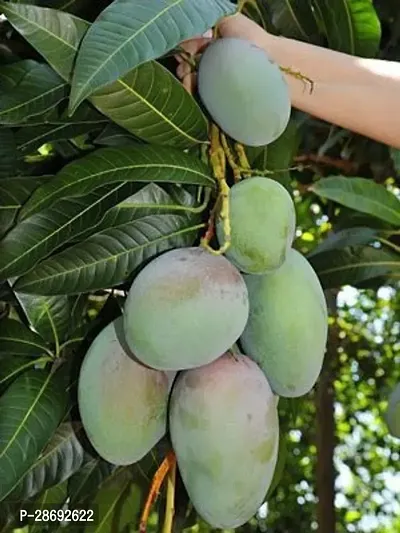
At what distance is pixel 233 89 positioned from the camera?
688mm

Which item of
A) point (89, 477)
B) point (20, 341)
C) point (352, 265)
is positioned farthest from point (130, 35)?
point (352, 265)

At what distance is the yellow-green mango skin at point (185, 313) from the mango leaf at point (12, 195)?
0.69 feet

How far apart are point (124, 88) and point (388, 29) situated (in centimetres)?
91

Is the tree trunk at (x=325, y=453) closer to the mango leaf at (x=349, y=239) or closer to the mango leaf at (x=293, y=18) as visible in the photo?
the mango leaf at (x=349, y=239)

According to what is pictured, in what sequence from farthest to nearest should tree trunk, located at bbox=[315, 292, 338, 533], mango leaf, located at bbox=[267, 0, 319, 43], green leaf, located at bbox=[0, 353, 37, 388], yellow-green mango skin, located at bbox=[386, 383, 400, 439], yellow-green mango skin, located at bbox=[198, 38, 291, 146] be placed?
tree trunk, located at bbox=[315, 292, 338, 533]
yellow-green mango skin, located at bbox=[386, 383, 400, 439]
mango leaf, located at bbox=[267, 0, 319, 43]
green leaf, located at bbox=[0, 353, 37, 388]
yellow-green mango skin, located at bbox=[198, 38, 291, 146]

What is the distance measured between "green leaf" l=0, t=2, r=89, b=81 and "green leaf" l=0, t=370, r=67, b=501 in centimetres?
32

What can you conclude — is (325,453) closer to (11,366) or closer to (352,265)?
(352,265)

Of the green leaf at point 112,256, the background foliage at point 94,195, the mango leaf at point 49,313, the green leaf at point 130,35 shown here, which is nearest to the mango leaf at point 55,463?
the background foliage at point 94,195

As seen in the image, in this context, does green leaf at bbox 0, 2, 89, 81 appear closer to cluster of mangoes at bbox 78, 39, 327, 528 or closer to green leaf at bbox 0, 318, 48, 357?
cluster of mangoes at bbox 78, 39, 327, 528

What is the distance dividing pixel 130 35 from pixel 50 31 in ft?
0.25

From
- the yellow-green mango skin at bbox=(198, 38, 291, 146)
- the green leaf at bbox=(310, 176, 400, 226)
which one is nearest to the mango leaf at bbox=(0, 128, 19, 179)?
the yellow-green mango skin at bbox=(198, 38, 291, 146)

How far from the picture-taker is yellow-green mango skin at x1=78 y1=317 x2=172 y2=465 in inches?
26.1

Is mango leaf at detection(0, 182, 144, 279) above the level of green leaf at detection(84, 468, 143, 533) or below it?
above

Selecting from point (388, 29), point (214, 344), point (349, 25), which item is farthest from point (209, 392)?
point (388, 29)
